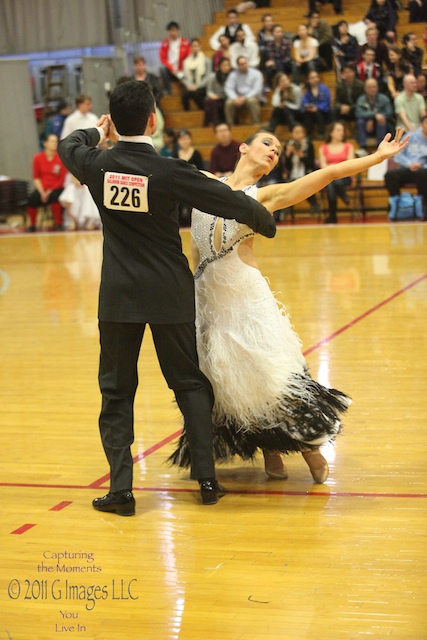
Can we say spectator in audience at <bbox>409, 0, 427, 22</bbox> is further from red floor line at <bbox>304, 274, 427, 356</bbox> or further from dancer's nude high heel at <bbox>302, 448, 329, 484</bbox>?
dancer's nude high heel at <bbox>302, 448, 329, 484</bbox>

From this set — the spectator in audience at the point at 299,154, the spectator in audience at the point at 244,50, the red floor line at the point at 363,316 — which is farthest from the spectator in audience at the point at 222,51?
the red floor line at the point at 363,316

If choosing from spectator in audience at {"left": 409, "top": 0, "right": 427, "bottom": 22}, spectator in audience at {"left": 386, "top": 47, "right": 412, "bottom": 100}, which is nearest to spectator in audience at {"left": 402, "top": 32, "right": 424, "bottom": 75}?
spectator in audience at {"left": 386, "top": 47, "right": 412, "bottom": 100}

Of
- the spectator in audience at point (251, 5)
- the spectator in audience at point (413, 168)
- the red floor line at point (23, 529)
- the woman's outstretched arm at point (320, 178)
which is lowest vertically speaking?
the red floor line at point (23, 529)

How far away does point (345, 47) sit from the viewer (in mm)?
16234

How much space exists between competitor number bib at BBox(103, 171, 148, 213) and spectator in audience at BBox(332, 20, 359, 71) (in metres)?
13.3

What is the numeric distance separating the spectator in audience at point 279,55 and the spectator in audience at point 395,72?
1.95 metres

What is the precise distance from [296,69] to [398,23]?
2.26 meters

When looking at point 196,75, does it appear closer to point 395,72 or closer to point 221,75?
point 221,75

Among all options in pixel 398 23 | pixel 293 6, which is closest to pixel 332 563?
pixel 398 23

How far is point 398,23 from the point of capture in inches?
668

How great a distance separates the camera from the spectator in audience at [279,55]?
53.9 feet

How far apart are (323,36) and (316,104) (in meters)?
1.83

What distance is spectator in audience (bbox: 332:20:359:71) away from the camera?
637 inches

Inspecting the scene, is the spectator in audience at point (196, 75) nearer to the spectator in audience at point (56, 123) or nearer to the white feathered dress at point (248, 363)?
the spectator in audience at point (56, 123)
